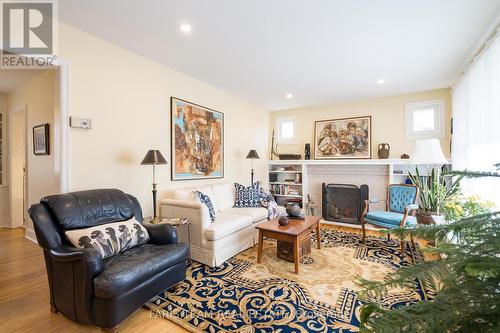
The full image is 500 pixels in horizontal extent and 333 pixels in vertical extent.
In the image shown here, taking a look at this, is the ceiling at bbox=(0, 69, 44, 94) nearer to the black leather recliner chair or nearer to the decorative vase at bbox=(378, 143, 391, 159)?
the black leather recliner chair

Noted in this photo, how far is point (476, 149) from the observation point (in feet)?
9.23

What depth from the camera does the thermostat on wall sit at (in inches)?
97.6

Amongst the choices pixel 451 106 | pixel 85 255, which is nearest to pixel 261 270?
pixel 85 255

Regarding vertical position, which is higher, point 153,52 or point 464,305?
point 153,52

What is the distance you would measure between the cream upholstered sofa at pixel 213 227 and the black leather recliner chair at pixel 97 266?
0.53 m

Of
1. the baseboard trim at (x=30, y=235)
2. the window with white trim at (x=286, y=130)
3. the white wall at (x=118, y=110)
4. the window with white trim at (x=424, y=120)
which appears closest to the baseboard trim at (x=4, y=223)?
the baseboard trim at (x=30, y=235)

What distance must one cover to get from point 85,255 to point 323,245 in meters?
3.03

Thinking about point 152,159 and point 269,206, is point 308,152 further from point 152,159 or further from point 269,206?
point 152,159

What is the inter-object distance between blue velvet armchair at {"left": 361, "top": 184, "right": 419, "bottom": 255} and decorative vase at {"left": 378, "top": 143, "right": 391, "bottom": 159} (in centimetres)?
97

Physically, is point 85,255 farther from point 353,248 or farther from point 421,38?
point 421,38

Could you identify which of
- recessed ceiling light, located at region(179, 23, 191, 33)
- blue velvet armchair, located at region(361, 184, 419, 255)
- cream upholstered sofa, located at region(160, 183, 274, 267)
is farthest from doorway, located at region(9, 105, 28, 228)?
blue velvet armchair, located at region(361, 184, 419, 255)

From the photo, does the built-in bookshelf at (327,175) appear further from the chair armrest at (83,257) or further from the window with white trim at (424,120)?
the chair armrest at (83,257)

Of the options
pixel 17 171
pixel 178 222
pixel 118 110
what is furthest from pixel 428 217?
pixel 17 171

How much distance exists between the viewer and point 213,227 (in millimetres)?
2879
